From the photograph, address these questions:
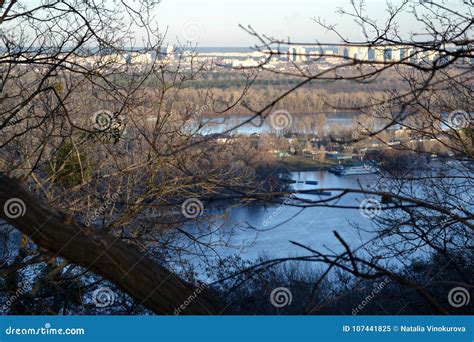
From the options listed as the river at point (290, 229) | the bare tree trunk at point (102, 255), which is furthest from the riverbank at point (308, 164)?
the bare tree trunk at point (102, 255)

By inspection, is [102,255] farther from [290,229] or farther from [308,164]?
[290,229]

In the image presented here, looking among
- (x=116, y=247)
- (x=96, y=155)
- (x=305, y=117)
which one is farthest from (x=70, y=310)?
(x=116, y=247)

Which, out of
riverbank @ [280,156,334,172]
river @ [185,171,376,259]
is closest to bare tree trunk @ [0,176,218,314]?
river @ [185,171,376,259]

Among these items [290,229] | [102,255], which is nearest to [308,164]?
[290,229]

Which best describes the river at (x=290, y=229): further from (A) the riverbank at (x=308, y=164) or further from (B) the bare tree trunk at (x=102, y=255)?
(B) the bare tree trunk at (x=102, y=255)

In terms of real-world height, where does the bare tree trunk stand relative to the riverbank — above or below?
below

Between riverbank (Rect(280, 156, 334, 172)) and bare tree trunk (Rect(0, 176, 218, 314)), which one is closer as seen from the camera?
bare tree trunk (Rect(0, 176, 218, 314))

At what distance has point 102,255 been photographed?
1745 mm

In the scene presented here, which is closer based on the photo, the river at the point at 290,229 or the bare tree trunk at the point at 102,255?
the bare tree trunk at the point at 102,255

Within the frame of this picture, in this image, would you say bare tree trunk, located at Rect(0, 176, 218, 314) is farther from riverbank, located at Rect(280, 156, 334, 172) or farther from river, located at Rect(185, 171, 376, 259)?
riverbank, located at Rect(280, 156, 334, 172)

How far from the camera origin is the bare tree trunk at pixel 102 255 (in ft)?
5.72

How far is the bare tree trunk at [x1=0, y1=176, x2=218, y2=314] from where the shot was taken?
5.72 ft

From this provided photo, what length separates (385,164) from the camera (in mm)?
7539

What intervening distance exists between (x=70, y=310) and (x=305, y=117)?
12.0 ft
